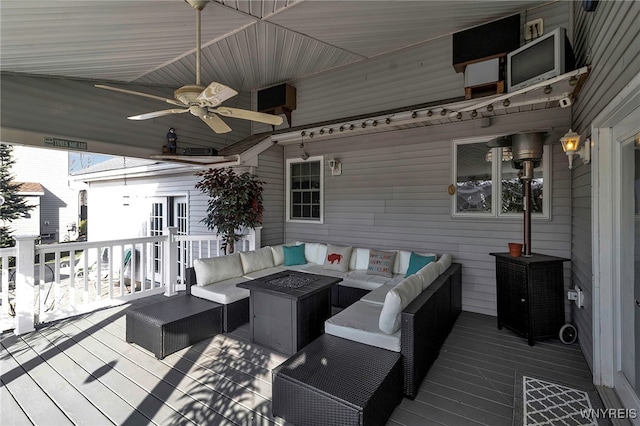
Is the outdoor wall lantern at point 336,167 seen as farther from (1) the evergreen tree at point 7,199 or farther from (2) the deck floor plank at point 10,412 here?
(1) the evergreen tree at point 7,199

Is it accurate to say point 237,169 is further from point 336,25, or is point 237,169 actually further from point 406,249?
point 406,249

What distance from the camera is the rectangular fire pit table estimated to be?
329 cm

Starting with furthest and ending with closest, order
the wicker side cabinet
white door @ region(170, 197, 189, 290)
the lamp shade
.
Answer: white door @ region(170, 197, 189, 290), the wicker side cabinet, the lamp shade

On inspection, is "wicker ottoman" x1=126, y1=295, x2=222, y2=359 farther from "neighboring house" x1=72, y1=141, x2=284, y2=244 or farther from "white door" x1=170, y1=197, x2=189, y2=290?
"white door" x1=170, y1=197, x2=189, y2=290

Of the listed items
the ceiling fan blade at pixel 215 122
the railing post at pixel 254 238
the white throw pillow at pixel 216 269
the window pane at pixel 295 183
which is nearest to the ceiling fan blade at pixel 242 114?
the ceiling fan blade at pixel 215 122

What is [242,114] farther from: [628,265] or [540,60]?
[628,265]

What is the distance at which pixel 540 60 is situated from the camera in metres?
3.56

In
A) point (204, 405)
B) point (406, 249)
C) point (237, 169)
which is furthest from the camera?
point (237, 169)

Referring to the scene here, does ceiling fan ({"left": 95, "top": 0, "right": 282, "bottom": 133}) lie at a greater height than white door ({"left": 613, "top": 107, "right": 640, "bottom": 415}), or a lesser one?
greater

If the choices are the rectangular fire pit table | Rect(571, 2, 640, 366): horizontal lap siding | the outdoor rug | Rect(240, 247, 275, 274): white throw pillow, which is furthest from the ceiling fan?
the outdoor rug

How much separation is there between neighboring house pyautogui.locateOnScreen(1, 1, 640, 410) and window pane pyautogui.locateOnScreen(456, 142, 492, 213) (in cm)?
2

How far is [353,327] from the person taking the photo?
2.89 meters

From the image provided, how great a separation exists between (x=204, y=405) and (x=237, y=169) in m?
4.47

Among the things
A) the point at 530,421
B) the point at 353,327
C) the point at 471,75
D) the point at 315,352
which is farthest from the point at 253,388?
the point at 471,75
